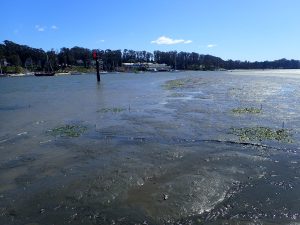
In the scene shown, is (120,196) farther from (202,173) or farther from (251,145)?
(251,145)

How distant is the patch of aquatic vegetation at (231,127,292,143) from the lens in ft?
55.5

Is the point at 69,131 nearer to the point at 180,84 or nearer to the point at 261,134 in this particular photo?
the point at 261,134

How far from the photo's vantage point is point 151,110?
2917cm

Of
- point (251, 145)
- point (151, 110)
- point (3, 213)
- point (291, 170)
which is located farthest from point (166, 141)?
point (151, 110)

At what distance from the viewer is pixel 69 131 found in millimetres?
19672

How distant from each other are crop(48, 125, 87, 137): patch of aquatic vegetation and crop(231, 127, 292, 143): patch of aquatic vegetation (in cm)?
797

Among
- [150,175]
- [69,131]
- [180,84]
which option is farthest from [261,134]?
[180,84]

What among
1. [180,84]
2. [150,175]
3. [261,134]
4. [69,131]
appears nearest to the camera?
[150,175]

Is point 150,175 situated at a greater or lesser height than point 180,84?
greater

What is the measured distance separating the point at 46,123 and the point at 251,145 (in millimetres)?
13288

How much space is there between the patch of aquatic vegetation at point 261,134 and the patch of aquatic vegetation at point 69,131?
26.2 ft

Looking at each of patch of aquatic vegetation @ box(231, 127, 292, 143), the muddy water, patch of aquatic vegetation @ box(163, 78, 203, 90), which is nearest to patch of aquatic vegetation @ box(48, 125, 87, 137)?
the muddy water

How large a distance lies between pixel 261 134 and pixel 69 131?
32.3ft

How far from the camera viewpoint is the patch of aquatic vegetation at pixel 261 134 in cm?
1692
